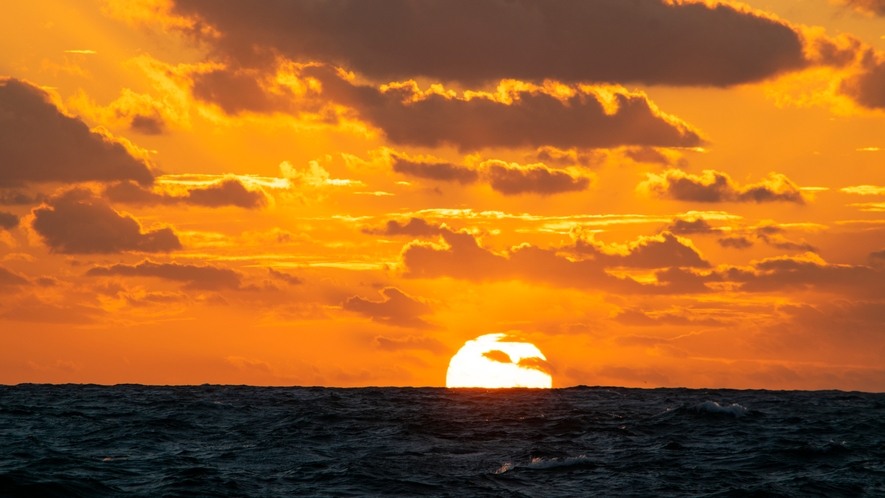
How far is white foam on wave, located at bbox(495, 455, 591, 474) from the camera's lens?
144 ft

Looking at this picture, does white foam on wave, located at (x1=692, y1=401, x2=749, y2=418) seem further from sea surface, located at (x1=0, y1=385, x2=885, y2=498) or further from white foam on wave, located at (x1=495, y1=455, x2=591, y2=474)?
white foam on wave, located at (x1=495, y1=455, x2=591, y2=474)

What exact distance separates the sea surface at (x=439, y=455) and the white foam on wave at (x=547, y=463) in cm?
12

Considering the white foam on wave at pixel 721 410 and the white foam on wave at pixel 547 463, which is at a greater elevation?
the white foam on wave at pixel 721 410

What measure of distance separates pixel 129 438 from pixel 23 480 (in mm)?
20098

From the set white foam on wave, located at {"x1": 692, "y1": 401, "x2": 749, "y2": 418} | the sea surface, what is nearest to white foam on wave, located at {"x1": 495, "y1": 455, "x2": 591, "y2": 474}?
the sea surface

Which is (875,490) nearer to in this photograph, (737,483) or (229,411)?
(737,483)

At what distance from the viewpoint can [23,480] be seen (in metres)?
35.7

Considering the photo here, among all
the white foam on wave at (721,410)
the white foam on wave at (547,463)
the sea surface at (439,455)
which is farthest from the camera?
the white foam on wave at (721,410)

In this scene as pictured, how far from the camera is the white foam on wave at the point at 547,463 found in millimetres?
43969

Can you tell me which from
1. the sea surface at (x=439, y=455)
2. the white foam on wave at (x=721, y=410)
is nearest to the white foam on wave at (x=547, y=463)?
the sea surface at (x=439, y=455)

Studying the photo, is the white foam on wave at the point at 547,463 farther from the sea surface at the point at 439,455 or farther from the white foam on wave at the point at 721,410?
the white foam on wave at the point at 721,410

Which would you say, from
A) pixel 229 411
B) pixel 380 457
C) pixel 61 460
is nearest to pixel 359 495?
pixel 380 457

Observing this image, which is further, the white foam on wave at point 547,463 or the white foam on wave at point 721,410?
the white foam on wave at point 721,410

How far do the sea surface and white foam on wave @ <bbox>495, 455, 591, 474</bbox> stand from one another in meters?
0.12
